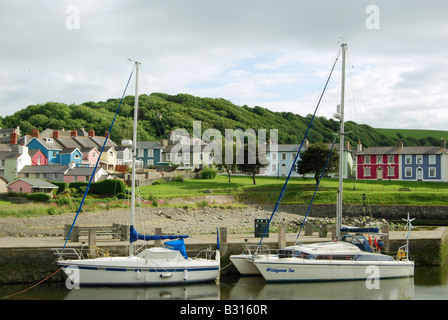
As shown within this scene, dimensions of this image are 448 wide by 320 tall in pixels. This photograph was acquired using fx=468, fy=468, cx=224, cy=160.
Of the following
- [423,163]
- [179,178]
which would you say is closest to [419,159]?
[423,163]

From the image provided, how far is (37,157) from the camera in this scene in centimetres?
7400

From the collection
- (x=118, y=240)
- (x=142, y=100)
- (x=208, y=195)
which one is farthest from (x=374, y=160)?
(x=142, y=100)

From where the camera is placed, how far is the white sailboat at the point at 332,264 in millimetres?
23706

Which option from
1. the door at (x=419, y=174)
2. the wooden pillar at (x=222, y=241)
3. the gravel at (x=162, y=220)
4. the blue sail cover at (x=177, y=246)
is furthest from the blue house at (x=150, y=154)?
the blue sail cover at (x=177, y=246)

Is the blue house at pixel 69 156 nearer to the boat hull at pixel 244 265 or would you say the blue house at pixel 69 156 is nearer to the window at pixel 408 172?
the window at pixel 408 172

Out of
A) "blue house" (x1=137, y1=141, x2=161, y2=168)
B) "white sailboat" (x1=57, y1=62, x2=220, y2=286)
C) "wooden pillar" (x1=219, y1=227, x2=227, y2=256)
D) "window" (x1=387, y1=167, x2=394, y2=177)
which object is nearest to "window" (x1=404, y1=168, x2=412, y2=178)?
"window" (x1=387, y1=167, x2=394, y2=177)

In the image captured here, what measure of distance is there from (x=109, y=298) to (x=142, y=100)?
17043 centimetres

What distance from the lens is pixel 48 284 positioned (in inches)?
913

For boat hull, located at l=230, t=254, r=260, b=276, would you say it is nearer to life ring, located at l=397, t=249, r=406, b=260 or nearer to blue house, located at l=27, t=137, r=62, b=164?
life ring, located at l=397, t=249, r=406, b=260

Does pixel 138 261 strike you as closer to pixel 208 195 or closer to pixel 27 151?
pixel 208 195

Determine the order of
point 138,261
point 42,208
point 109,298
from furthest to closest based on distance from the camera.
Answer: point 42,208 → point 138,261 → point 109,298

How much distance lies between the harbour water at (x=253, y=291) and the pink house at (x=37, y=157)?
54036mm

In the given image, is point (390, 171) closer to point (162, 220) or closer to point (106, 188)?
point (162, 220)
